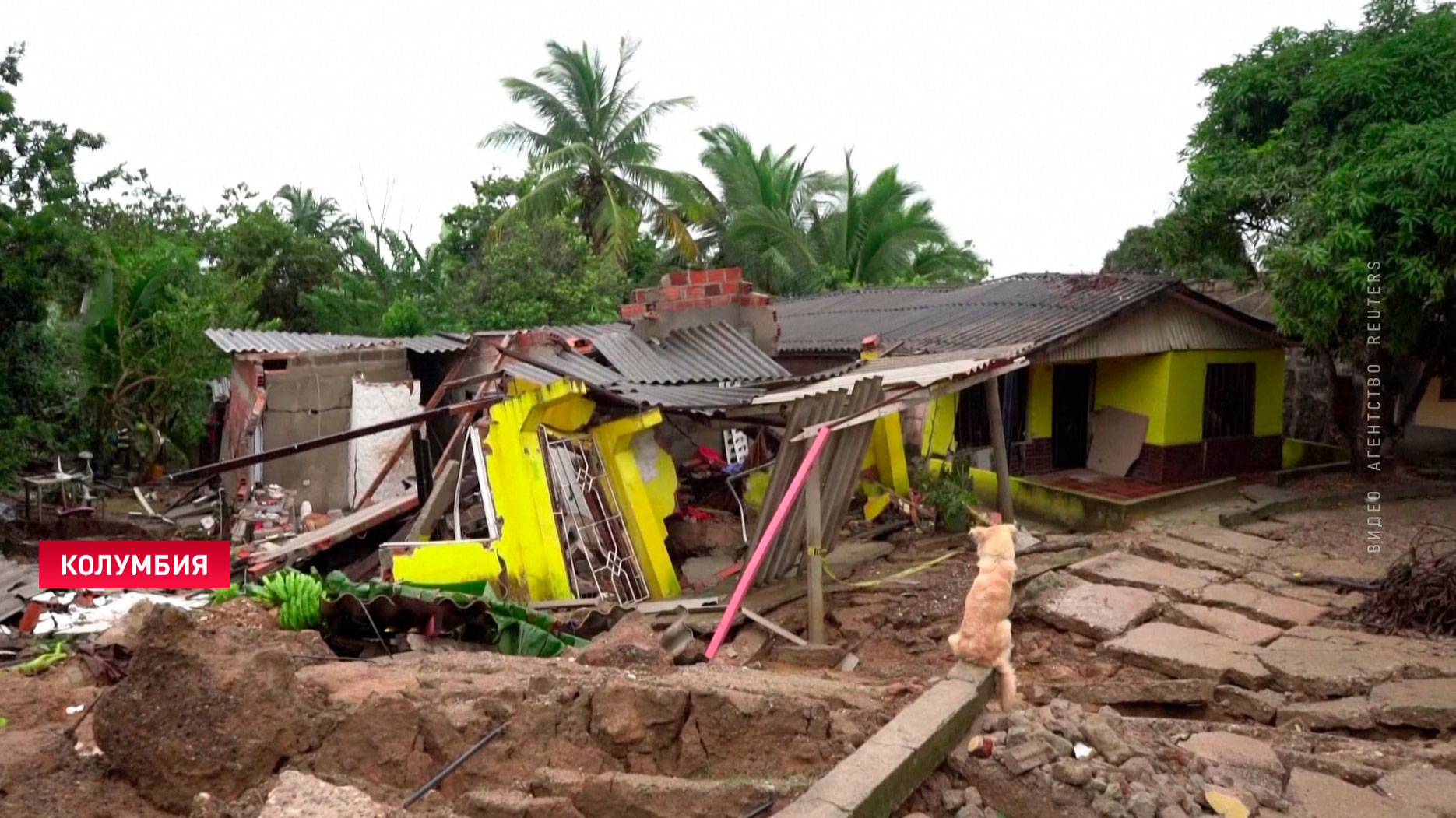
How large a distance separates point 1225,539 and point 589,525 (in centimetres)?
654

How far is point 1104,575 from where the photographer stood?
28.3 ft

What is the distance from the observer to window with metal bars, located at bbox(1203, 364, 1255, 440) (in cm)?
1329

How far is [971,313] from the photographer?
1326 centimetres

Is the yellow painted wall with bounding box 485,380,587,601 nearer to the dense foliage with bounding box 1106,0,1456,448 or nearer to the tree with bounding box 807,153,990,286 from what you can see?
the dense foliage with bounding box 1106,0,1456,448

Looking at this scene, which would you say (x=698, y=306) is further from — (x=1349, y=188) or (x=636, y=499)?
(x=1349, y=188)

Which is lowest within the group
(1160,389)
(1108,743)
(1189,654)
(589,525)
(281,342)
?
(1189,654)

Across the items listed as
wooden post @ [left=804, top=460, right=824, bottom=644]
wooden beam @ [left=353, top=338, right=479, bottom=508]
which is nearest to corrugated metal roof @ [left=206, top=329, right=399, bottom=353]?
wooden beam @ [left=353, top=338, right=479, bottom=508]

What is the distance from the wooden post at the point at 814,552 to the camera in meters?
7.16

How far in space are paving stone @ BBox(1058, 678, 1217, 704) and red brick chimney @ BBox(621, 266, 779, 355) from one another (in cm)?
576

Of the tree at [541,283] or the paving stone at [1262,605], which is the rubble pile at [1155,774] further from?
the tree at [541,283]

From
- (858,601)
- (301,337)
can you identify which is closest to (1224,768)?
(858,601)

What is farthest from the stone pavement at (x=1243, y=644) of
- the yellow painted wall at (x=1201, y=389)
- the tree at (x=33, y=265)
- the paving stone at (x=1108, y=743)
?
the tree at (x=33, y=265)

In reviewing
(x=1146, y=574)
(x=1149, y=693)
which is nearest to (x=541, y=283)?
(x=1146, y=574)

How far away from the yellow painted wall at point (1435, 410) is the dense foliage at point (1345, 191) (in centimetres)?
128
